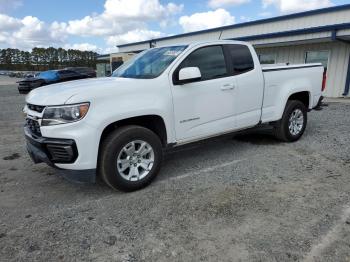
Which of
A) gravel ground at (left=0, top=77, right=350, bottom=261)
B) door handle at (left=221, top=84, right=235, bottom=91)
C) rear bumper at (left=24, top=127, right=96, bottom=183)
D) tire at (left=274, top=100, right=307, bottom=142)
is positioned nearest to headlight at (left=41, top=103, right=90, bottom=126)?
rear bumper at (left=24, top=127, right=96, bottom=183)

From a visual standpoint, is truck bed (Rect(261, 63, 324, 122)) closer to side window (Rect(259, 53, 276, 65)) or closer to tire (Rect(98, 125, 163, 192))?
tire (Rect(98, 125, 163, 192))

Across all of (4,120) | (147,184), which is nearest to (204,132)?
(147,184)

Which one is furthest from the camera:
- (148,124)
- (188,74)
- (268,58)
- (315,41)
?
(268,58)

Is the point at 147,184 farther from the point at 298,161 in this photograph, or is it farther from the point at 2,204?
the point at 298,161

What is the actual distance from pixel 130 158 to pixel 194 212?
1064 mm

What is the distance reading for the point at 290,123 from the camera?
6145mm

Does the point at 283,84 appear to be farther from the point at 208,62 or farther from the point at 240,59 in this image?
the point at 208,62

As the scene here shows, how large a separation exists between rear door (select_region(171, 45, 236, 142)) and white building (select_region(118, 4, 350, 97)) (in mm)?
9806

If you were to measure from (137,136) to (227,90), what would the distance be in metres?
1.70

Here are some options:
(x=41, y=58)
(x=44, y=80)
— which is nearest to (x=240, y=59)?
(x=44, y=80)

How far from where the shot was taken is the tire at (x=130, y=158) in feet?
12.2

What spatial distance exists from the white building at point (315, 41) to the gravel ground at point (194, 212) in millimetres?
9741

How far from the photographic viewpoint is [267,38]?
51.7 ft

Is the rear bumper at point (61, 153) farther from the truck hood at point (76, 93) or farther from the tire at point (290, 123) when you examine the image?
the tire at point (290, 123)
